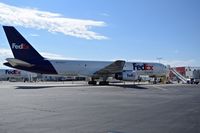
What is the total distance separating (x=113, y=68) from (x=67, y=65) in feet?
23.5

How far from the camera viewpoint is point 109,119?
1230 centimetres

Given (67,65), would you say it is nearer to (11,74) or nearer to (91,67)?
(91,67)

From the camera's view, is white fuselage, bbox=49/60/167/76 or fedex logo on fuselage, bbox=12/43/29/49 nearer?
fedex logo on fuselage, bbox=12/43/29/49

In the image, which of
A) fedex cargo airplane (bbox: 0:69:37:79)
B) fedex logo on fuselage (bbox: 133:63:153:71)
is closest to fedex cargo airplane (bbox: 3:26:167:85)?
fedex logo on fuselage (bbox: 133:63:153:71)

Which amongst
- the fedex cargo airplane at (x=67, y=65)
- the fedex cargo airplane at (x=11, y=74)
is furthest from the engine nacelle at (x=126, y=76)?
the fedex cargo airplane at (x=11, y=74)

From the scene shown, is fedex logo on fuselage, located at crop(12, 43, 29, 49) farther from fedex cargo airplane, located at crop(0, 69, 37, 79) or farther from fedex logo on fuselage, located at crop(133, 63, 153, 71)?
fedex cargo airplane, located at crop(0, 69, 37, 79)

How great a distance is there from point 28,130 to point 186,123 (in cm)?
548

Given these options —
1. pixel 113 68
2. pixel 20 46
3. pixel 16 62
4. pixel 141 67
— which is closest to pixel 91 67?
pixel 113 68

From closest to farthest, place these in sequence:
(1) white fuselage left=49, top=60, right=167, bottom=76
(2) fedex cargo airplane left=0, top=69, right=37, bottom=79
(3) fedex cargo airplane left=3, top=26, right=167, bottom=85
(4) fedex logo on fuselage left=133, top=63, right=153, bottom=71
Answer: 1. (3) fedex cargo airplane left=3, top=26, right=167, bottom=85
2. (1) white fuselage left=49, top=60, right=167, bottom=76
3. (4) fedex logo on fuselage left=133, top=63, right=153, bottom=71
4. (2) fedex cargo airplane left=0, top=69, right=37, bottom=79

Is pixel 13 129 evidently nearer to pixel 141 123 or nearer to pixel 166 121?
pixel 141 123

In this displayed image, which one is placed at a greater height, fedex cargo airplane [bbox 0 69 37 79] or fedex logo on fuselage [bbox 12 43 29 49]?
fedex logo on fuselage [bbox 12 43 29 49]

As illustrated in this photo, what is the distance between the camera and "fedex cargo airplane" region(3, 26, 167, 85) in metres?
44.7

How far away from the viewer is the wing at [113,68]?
4950cm

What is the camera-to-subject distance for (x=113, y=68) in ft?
165
